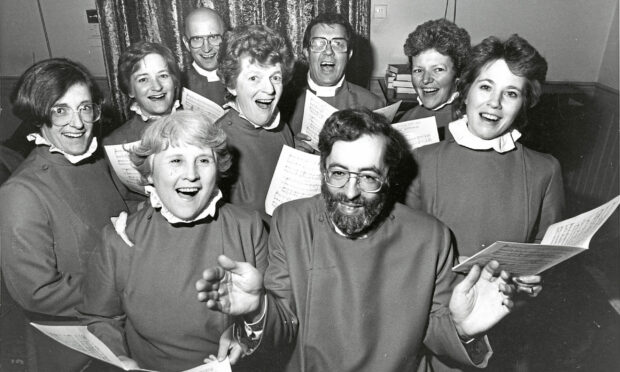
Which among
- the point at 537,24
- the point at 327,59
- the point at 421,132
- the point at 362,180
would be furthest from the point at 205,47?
the point at 537,24

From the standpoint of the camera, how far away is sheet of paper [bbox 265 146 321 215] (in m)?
2.16

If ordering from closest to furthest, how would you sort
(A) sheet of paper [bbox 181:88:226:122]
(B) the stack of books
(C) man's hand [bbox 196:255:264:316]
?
(C) man's hand [bbox 196:255:264:316]
(A) sheet of paper [bbox 181:88:226:122]
(B) the stack of books

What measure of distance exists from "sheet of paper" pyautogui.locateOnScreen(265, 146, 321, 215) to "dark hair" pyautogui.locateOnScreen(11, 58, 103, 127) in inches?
43.1

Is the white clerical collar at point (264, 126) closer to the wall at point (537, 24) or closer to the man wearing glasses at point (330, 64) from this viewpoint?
the man wearing glasses at point (330, 64)

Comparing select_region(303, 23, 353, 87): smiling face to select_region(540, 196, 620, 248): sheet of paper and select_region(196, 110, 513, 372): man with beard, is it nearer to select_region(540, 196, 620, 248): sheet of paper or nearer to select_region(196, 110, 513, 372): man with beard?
select_region(196, 110, 513, 372): man with beard

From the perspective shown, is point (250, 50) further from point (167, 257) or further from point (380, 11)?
point (380, 11)

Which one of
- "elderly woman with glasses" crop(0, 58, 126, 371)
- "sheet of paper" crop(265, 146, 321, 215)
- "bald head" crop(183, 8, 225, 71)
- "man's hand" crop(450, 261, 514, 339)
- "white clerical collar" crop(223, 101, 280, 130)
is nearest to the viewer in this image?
"man's hand" crop(450, 261, 514, 339)

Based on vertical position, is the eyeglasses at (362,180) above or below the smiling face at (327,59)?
below

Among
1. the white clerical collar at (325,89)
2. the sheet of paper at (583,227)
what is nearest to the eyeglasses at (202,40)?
the white clerical collar at (325,89)

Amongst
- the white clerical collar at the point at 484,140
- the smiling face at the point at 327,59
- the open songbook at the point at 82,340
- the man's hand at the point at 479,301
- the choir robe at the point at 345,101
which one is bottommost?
the open songbook at the point at 82,340

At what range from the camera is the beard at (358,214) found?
179 cm

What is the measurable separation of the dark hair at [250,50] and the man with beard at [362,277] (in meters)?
0.87

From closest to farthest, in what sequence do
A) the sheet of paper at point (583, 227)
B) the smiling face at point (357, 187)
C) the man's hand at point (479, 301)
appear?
the sheet of paper at point (583, 227), the man's hand at point (479, 301), the smiling face at point (357, 187)

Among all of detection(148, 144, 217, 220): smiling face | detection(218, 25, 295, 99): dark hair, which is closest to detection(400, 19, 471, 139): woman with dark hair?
detection(218, 25, 295, 99): dark hair
